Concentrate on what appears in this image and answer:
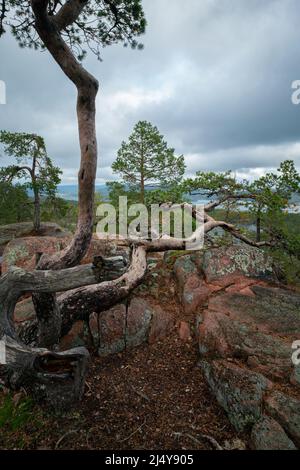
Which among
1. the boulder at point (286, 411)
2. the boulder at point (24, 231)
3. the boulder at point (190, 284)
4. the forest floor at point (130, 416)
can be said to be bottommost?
the forest floor at point (130, 416)

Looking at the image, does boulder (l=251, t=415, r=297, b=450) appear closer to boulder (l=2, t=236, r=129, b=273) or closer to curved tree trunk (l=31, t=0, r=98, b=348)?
curved tree trunk (l=31, t=0, r=98, b=348)

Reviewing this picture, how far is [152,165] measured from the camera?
55.1ft

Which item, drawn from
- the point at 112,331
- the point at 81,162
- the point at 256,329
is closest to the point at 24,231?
the point at 81,162

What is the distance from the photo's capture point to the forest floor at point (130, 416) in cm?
400

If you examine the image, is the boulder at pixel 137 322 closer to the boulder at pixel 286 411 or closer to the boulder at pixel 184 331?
the boulder at pixel 184 331

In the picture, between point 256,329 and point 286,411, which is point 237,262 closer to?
point 256,329

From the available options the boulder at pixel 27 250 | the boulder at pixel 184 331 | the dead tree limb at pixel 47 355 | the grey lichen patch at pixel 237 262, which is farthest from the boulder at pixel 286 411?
the boulder at pixel 27 250

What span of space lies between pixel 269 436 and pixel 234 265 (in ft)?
16.5

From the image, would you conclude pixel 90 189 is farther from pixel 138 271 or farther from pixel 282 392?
pixel 282 392

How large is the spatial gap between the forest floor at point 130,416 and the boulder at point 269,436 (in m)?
0.21

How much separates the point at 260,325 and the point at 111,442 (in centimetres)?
412

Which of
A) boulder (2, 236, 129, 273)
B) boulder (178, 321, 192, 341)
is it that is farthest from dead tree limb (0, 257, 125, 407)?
boulder (2, 236, 129, 273)

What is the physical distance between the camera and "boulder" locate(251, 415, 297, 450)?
3834 millimetres

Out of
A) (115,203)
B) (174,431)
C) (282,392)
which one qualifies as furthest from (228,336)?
(115,203)
